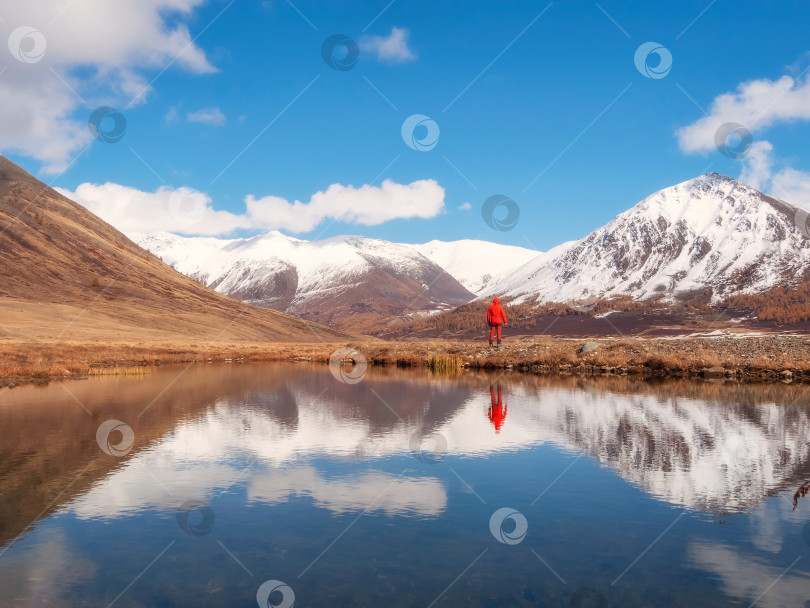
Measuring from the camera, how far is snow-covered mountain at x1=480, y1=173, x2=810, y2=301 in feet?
447

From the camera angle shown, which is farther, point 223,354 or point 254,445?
point 223,354

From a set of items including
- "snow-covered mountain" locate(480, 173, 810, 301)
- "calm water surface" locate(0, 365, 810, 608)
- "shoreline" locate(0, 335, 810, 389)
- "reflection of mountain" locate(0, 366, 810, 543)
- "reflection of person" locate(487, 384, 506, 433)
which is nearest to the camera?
"calm water surface" locate(0, 365, 810, 608)

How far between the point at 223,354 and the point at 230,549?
2622 inches

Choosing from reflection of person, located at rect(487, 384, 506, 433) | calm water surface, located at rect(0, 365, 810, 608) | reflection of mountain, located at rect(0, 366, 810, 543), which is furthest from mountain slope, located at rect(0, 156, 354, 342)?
calm water surface, located at rect(0, 365, 810, 608)

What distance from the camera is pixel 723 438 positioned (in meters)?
21.5

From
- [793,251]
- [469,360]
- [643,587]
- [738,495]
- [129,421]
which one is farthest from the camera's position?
[793,251]

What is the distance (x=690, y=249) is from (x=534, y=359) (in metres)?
113

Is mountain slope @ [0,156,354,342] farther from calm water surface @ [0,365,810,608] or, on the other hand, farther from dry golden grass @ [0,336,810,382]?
calm water surface @ [0,365,810,608]

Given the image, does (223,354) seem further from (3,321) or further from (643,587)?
(643,587)

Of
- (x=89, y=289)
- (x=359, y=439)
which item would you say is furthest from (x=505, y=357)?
(x=89, y=289)

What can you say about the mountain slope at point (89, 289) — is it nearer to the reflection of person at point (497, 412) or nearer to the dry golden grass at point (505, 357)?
the dry golden grass at point (505, 357)

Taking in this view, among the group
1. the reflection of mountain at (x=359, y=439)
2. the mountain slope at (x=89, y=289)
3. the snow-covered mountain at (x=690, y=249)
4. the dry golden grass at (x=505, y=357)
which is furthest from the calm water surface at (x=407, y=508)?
the snow-covered mountain at (x=690, y=249)

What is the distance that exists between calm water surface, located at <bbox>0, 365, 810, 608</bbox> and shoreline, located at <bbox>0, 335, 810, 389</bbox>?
18.5m

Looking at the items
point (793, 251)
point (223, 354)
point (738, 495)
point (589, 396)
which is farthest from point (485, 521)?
point (793, 251)
